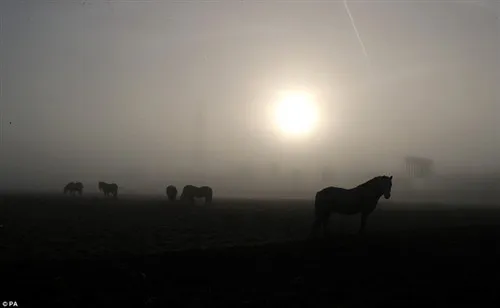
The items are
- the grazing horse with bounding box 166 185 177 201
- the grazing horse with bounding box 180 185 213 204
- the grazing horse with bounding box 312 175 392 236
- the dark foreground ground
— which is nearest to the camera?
the dark foreground ground

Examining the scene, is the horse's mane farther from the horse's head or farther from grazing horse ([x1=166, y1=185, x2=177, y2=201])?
grazing horse ([x1=166, y1=185, x2=177, y2=201])

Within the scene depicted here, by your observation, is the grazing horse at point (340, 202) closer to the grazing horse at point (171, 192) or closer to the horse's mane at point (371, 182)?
the horse's mane at point (371, 182)

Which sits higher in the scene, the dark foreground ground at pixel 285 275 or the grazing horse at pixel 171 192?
the grazing horse at pixel 171 192

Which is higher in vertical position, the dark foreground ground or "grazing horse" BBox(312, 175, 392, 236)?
"grazing horse" BBox(312, 175, 392, 236)

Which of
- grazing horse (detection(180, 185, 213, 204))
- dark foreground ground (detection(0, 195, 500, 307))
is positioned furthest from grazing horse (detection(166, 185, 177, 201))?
dark foreground ground (detection(0, 195, 500, 307))

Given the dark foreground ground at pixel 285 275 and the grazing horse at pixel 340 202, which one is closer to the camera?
the dark foreground ground at pixel 285 275

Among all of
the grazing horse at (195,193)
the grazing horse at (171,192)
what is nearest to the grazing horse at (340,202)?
the grazing horse at (195,193)

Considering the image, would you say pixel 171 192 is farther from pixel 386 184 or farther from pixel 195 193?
pixel 386 184

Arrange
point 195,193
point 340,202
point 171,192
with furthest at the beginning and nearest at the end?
point 171,192 < point 195,193 < point 340,202

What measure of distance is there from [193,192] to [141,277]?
62.9m

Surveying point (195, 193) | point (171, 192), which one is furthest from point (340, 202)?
point (171, 192)

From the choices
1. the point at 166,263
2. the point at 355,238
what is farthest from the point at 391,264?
the point at 166,263

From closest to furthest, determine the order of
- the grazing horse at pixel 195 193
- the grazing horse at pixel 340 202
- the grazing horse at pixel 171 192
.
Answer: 1. the grazing horse at pixel 340 202
2. the grazing horse at pixel 195 193
3. the grazing horse at pixel 171 192

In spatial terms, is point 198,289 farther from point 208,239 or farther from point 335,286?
point 208,239
